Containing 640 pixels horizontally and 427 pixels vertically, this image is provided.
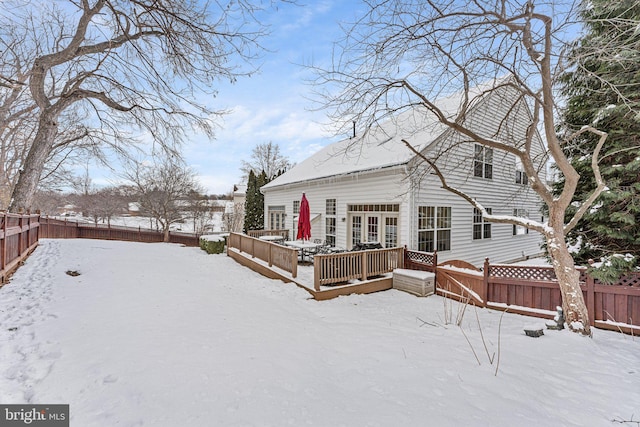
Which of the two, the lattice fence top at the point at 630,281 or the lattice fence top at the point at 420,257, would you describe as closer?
the lattice fence top at the point at 630,281

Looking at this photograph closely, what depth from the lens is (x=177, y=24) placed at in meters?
5.22

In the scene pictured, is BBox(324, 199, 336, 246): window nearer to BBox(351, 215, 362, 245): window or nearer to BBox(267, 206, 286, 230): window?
BBox(351, 215, 362, 245): window

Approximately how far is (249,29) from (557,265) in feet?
23.8

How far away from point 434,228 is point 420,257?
174 centimetres

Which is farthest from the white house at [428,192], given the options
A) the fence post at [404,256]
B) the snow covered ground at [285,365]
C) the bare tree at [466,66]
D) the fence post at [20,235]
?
the fence post at [20,235]

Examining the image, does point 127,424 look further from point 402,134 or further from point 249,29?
point 402,134

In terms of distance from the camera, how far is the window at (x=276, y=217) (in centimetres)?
1597

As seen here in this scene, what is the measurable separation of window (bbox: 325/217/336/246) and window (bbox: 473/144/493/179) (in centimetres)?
590

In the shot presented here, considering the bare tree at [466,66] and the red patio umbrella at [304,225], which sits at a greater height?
the bare tree at [466,66]

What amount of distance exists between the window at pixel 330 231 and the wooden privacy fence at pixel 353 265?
145 inches

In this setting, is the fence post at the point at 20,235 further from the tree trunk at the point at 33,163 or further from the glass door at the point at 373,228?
the glass door at the point at 373,228

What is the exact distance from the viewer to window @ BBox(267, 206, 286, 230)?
16.0 meters

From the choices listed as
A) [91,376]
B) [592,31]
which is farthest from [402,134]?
[91,376]

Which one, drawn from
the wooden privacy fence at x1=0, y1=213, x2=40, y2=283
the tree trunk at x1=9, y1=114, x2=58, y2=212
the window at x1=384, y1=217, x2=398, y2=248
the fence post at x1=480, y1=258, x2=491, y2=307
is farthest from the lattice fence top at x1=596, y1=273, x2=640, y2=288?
the tree trunk at x1=9, y1=114, x2=58, y2=212
